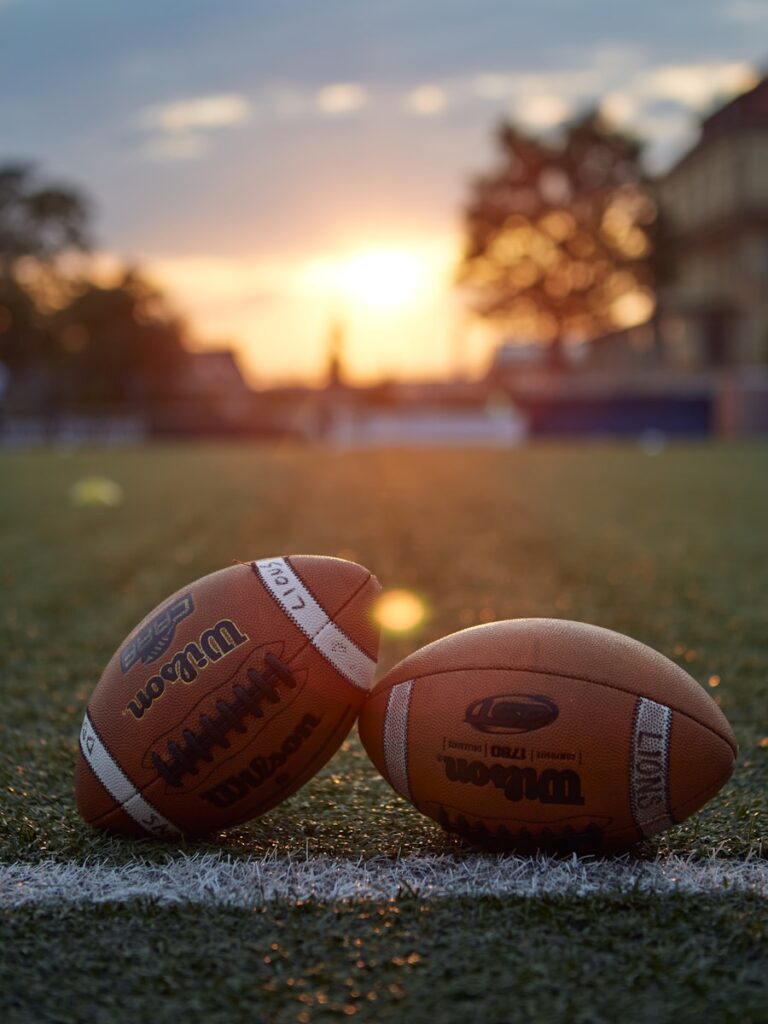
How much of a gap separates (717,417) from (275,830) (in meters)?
28.0

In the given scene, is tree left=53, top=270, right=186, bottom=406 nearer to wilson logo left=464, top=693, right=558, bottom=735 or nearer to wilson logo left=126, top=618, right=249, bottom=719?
wilson logo left=126, top=618, right=249, bottom=719

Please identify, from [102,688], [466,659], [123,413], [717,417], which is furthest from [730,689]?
[123,413]

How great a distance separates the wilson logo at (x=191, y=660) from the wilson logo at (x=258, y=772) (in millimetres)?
182

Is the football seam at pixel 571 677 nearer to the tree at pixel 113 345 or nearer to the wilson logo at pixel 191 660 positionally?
the wilson logo at pixel 191 660

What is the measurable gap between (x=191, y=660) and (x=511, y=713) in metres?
0.57

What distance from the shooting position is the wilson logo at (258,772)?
2062 mm

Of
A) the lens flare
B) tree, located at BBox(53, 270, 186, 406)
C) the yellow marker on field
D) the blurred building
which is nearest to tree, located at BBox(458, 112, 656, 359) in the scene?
the blurred building

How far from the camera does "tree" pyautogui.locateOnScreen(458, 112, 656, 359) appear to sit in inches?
1604

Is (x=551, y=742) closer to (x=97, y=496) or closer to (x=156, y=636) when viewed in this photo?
(x=156, y=636)

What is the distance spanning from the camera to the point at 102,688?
219 centimetres

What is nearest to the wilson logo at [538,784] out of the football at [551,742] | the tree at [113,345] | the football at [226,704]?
the football at [551,742]

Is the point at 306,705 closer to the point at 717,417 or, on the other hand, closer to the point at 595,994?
the point at 595,994

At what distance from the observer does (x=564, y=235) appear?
41.2 m

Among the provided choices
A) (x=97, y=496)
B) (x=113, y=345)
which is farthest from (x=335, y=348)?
(x=97, y=496)
